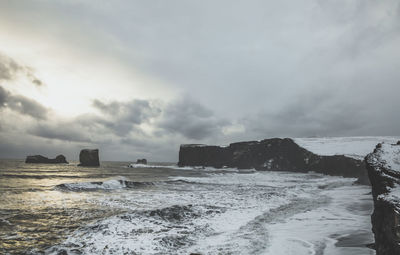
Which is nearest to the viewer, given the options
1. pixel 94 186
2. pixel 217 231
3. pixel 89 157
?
pixel 217 231

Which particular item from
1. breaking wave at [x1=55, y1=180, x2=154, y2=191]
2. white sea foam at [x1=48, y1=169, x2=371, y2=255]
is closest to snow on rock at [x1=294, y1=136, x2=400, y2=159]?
breaking wave at [x1=55, y1=180, x2=154, y2=191]

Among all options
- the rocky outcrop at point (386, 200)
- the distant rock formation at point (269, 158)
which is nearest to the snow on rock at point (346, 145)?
the distant rock formation at point (269, 158)

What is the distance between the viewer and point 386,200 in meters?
4.54

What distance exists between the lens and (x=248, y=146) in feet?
310

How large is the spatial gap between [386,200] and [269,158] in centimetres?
8396

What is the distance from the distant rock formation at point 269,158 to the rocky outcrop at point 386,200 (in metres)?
43.3

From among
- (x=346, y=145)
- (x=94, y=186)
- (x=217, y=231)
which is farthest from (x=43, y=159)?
(x=346, y=145)

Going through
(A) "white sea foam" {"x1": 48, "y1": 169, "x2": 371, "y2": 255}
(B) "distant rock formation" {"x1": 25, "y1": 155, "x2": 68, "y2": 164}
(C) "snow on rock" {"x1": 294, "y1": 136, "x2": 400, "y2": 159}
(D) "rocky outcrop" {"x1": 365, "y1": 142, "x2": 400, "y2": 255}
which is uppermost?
(C) "snow on rock" {"x1": 294, "y1": 136, "x2": 400, "y2": 159}

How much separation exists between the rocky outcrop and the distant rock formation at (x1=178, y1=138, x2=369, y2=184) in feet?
142

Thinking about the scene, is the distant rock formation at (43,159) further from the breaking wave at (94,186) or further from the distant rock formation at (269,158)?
the breaking wave at (94,186)

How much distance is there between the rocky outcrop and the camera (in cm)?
406

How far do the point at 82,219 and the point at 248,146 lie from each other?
88688 mm

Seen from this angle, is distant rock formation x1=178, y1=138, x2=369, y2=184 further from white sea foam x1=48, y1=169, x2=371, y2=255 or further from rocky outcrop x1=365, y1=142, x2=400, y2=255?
rocky outcrop x1=365, y1=142, x2=400, y2=255

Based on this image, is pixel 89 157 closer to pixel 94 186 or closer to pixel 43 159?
pixel 43 159
